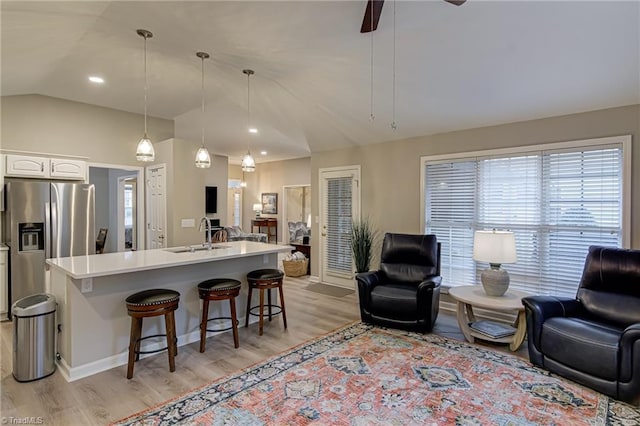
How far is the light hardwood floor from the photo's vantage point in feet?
7.67

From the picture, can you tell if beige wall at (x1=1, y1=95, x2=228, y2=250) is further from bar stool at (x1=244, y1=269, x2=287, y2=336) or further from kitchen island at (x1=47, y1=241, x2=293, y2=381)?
bar stool at (x1=244, y1=269, x2=287, y2=336)

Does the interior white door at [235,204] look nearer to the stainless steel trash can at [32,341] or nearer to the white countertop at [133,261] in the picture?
the white countertop at [133,261]

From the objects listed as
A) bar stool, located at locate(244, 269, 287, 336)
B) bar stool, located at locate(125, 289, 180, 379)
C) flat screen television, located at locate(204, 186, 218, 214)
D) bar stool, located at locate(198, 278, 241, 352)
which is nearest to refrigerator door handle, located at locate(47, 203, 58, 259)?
bar stool, located at locate(125, 289, 180, 379)

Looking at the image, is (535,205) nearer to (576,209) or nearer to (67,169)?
(576,209)

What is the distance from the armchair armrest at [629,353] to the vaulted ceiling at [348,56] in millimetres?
2279

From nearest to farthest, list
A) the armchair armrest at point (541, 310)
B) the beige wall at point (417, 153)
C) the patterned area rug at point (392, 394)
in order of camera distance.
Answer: the patterned area rug at point (392, 394) < the armchair armrest at point (541, 310) < the beige wall at point (417, 153)

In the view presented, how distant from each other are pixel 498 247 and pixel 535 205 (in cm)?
100

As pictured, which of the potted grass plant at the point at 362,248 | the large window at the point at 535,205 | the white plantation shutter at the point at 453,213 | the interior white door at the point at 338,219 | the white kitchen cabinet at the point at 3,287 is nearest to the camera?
the large window at the point at 535,205

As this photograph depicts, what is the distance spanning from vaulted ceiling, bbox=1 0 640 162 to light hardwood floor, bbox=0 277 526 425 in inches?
104

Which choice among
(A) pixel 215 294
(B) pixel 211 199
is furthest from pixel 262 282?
(B) pixel 211 199

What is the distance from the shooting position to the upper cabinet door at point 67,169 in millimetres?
4652

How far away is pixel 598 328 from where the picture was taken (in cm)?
270

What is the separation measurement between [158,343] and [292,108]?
11.8 ft

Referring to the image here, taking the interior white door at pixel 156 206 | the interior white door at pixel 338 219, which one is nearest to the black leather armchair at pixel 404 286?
the interior white door at pixel 338 219
